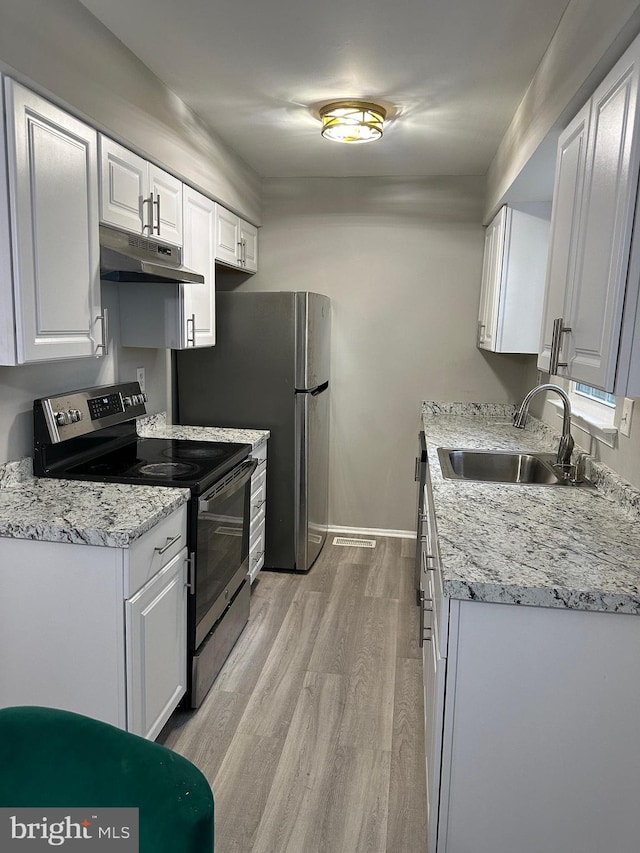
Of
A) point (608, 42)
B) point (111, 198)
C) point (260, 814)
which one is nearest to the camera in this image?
point (608, 42)

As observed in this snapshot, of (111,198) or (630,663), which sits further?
(111,198)

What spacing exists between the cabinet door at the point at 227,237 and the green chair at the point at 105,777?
2856 mm

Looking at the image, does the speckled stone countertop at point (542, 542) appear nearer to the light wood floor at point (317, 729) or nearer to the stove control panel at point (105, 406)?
the light wood floor at point (317, 729)

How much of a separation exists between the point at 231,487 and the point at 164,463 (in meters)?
0.29

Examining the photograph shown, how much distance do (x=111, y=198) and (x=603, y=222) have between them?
5.31 feet

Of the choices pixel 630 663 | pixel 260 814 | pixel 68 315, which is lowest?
pixel 260 814

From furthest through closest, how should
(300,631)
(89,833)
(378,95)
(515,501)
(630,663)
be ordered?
(300,631), (378,95), (515,501), (630,663), (89,833)

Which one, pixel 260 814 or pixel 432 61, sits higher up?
pixel 432 61

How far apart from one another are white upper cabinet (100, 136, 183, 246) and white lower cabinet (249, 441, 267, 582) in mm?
1210

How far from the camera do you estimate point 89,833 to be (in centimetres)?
78

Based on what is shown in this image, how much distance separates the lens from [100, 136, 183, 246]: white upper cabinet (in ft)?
7.05

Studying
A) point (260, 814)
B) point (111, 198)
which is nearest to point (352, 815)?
point (260, 814)

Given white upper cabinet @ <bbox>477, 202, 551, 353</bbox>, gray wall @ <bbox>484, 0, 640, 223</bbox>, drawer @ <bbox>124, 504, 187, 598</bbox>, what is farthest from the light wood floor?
gray wall @ <bbox>484, 0, 640, 223</bbox>

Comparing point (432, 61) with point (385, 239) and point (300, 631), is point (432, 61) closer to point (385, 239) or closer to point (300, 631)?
point (385, 239)
